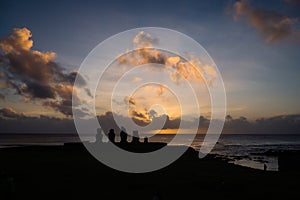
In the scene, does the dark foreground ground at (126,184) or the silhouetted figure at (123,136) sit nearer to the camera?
the dark foreground ground at (126,184)

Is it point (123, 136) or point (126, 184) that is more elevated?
point (123, 136)

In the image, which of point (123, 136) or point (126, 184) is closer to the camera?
point (126, 184)

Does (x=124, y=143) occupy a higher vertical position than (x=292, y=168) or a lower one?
higher

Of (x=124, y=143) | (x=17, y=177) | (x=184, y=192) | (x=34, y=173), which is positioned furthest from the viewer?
(x=124, y=143)

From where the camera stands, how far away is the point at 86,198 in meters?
13.6

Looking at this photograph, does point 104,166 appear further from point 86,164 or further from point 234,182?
point 234,182

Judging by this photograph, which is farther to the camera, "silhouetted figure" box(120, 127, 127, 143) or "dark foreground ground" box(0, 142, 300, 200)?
"silhouetted figure" box(120, 127, 127, 143)

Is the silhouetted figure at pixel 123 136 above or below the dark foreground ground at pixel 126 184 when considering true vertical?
above

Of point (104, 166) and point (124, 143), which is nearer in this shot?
point (104, 166)

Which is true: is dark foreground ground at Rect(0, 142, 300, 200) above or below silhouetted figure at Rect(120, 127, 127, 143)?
below

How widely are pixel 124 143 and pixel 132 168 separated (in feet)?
41.4

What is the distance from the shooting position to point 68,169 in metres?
21.1

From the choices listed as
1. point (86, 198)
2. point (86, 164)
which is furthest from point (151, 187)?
point (86, 164)

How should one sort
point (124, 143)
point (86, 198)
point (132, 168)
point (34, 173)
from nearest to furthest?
point (86, 198), point (34, 173), point (132, 168), point (124, 143)
